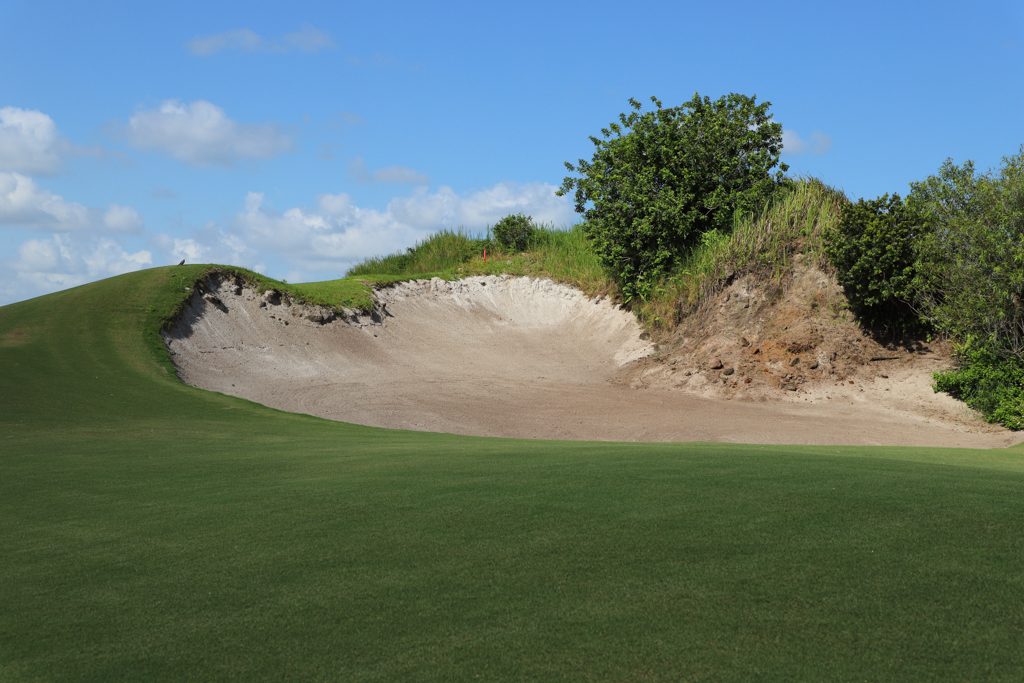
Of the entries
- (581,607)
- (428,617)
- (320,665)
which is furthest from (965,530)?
(320,665)

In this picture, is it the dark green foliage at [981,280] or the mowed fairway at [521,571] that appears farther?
the dark green foliage at [981,280]

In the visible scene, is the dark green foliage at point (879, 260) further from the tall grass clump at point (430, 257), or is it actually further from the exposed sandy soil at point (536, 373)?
the tall grass clump at point (430, 257)

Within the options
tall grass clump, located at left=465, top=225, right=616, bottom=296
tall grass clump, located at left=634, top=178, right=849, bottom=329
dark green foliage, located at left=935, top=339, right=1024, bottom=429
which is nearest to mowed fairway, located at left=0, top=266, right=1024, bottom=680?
dark green foliage, located at left=935, top=339, right=1024, bottom=429

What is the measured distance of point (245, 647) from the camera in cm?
507

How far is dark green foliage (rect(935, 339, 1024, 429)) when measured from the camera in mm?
24844

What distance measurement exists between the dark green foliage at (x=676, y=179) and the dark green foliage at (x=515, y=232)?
32.8 ft

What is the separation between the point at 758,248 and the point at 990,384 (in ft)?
30.7

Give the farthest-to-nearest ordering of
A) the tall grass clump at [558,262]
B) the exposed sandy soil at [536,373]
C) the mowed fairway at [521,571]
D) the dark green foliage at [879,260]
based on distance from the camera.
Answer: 1. the tall grass clump at [558,262]
2. the dark green foliage at [879,260]
3. the exposed sandy soil at [536,373]
4. the mowed fairway at [521,571]

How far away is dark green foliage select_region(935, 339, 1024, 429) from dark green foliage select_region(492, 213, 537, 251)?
975 inches

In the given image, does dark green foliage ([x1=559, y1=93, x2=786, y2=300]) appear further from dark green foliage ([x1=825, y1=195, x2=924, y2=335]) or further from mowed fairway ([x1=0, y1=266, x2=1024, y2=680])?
mowed fairway ([x1=0, y1=266, x2=1024, y2=680])

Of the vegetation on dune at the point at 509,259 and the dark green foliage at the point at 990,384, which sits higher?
the vegetation on dune at the point at 509,259

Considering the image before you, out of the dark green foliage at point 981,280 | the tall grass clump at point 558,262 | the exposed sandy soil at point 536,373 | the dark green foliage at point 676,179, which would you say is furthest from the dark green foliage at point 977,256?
the tall grass clump at point 558,262

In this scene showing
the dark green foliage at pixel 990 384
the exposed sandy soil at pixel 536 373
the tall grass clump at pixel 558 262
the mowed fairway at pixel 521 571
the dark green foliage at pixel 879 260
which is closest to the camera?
the mowed fairway at pixel 521 571

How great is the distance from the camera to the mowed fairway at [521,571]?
482 cm
